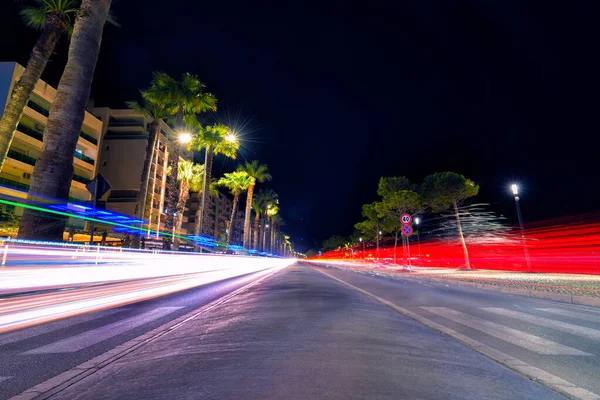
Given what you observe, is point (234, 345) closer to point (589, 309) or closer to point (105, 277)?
point (589, 309)

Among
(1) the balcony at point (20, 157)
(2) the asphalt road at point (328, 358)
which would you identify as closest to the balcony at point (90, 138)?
(1) the balcony at point (20, 157)

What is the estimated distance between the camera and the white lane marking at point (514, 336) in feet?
14.5

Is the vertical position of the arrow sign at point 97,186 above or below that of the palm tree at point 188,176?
below

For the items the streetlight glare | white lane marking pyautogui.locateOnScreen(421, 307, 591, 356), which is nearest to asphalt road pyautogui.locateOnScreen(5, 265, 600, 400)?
white lane marking pyautogui.locateOnScreen(421, 307, 591, 356)

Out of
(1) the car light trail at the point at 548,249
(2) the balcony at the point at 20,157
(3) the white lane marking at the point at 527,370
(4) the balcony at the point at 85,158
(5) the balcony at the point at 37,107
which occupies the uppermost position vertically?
(5) the balcony at the point at 37,107

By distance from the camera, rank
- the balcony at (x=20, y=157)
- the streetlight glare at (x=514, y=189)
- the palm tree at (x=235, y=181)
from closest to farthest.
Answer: the streetlight glare at (x=514, y=189) → the balcony at (x=20, y=157) → the palm tree at (x=235, y=181)

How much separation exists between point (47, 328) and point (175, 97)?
24.5 meters

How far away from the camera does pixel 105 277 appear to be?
1357cm

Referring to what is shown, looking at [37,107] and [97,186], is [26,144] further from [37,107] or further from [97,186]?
[97,186]

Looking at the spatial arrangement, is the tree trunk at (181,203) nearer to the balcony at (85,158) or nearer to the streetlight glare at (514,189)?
the balcony at (85,158)

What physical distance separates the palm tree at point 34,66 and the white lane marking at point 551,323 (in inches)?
750

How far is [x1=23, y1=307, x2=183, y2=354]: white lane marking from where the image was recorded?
14.4ft

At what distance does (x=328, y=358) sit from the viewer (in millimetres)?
3459

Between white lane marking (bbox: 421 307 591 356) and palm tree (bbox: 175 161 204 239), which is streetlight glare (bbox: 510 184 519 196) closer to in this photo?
white lane marking (bbox: 421 307 591 356)
